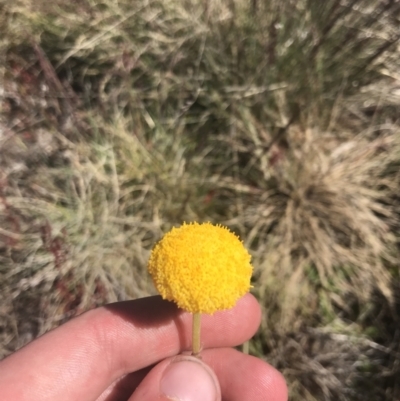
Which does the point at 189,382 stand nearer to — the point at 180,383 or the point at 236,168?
the point at 180,383

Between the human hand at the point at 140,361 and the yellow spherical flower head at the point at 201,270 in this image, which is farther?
the human hand at the point at 140,361

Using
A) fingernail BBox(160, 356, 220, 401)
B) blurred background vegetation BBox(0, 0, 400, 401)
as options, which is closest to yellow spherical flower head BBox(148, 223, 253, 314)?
fingernail BBox(160, 356, 220, 401)

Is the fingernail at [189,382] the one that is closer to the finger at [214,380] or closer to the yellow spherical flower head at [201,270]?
the finger at [214,380]

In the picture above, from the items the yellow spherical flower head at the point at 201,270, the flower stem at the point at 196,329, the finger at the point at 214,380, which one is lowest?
→ the finger at the point at 214,380

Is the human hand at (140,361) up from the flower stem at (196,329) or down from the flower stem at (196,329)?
down

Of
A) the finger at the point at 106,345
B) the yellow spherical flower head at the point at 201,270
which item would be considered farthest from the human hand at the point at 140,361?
the yellow spherical flower head at the point at 201,270

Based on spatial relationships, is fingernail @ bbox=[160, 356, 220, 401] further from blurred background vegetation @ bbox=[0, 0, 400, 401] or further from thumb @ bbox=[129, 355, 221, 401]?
blurred background vegetation @ bbox=[0, 0, 400, 401]

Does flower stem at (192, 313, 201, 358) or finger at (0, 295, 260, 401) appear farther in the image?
finger at (0, 295, 260, 401)
